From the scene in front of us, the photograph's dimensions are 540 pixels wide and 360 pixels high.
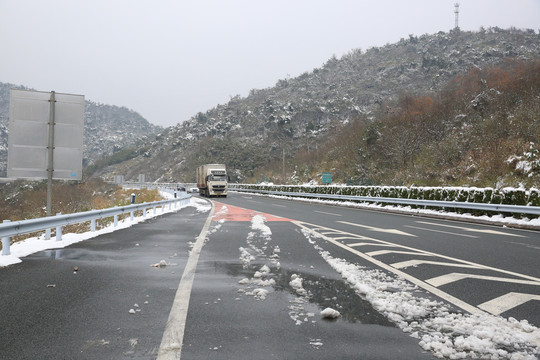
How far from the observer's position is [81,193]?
56.8m

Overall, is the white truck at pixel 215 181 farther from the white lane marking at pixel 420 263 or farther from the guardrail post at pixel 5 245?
the white lane marking at pixel 420 263

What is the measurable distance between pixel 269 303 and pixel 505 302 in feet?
9.20

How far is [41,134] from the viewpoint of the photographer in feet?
36.4

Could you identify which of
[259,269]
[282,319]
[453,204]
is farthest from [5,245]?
[453,204]

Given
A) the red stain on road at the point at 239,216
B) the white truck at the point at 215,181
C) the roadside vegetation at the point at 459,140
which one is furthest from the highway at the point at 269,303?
the white truck at the point at 215,181

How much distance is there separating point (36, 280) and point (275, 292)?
354 cm

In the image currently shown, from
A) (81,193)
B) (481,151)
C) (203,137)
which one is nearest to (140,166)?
(203,137)

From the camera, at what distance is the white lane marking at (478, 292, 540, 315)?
13.8ft

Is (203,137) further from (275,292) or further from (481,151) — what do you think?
(275,292)

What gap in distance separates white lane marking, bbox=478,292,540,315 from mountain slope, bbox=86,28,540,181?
2782 inches

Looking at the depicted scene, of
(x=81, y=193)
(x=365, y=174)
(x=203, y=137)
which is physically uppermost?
(x=203, y=137)

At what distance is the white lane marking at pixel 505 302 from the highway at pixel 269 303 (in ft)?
0.08

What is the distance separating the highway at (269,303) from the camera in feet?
10.4

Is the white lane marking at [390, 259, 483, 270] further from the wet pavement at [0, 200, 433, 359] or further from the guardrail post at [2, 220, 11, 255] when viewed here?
the guardrail post at [2, 220, 11, 255]
